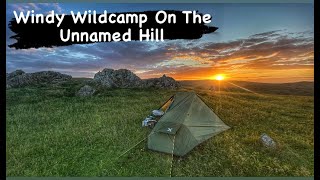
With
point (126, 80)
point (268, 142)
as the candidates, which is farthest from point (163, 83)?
point (268, 142)

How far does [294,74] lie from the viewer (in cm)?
1308

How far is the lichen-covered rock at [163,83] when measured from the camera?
13.7m

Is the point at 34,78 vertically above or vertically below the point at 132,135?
above

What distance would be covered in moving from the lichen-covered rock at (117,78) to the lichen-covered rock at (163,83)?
1.49ft

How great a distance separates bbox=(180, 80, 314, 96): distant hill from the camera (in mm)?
13203

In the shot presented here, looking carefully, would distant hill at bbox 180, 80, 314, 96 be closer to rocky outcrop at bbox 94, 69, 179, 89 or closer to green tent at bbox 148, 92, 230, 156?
rocky outcrop at bbox 94, 69, 179, 89

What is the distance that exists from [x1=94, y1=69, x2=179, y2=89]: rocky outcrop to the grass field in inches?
13.2

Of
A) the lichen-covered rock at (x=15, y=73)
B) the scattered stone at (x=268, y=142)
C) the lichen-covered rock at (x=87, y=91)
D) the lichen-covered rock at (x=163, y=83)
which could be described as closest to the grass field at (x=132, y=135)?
the scattered stone at (x=268, y=142)

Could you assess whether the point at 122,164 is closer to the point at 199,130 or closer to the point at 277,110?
the point at 199,130

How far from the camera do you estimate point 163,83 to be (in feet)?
46.2

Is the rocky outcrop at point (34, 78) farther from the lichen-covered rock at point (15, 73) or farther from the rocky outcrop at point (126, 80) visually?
the rocky outcrop at point (126, 80)

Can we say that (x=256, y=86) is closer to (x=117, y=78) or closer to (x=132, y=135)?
(x=132, y=135)

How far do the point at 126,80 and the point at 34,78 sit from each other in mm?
4562
